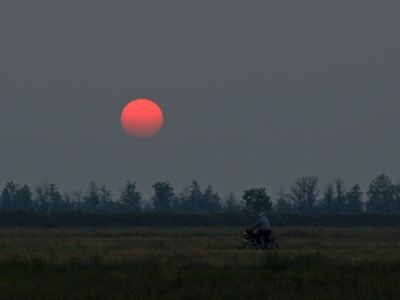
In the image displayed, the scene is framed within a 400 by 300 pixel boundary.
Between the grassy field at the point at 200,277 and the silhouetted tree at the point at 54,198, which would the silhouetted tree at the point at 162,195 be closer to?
the silhouetted tree at the point at 54,198

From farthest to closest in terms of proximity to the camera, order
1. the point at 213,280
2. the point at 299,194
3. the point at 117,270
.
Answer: the point at 299,194, the point at 117,270, the point at 213,280

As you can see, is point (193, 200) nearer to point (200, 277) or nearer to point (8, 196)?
point (8, 196)

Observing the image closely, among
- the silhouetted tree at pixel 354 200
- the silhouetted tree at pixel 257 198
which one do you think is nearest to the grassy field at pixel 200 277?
the silhouetted tree at pixel 257 198

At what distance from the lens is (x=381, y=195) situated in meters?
160

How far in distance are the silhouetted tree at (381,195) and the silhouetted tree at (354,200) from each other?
2116 mm

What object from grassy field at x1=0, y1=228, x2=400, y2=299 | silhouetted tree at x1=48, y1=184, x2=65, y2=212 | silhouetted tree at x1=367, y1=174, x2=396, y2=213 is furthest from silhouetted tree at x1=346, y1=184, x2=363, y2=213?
grassy field at x1=0, y1=228, x2=400, y2=299

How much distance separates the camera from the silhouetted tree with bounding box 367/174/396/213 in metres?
157

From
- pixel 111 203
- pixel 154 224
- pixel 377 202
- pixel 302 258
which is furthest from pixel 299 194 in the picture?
pixel 302 258

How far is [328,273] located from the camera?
75.0 feet

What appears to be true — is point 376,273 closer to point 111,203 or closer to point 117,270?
point 117,270

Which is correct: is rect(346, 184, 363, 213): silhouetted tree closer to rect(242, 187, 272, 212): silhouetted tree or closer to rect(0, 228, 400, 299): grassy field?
rect(242, 187, 272, 212): silhouetted tree

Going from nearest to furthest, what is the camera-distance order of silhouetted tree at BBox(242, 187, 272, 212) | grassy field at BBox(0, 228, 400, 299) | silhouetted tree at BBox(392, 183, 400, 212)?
grassy field at BBox(0, 228, 400, 299) → silhouetted tree at BBox(242, 187, 272, 212) → silhouetted tree at BBox(392, 183, 400, 212)

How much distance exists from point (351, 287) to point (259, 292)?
7.12 ft

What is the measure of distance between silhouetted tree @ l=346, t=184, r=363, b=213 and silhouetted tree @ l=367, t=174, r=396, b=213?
2116 millimetres
